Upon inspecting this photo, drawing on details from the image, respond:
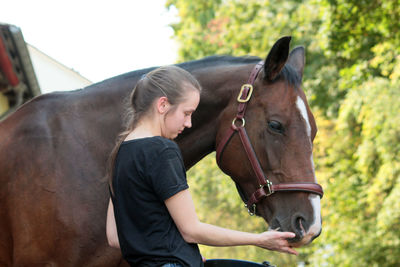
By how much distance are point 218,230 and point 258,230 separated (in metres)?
18.2

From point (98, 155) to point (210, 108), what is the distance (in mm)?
863

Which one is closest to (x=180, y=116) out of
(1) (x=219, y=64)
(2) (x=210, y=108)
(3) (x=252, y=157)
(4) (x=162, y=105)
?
(4) (x=162, y=105)

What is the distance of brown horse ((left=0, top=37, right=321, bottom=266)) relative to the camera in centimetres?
310

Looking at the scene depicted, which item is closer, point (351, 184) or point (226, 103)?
point (226, 103)

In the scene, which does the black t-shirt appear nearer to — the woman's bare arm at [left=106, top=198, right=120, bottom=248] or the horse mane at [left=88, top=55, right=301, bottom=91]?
the woman's bare arm at [left=106, top=198, right=120, bottom=248]

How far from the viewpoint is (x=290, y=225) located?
10.0 feet

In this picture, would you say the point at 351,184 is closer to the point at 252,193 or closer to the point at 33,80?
the point at 33,80

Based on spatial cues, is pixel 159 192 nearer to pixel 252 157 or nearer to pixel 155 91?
pixel 155 91

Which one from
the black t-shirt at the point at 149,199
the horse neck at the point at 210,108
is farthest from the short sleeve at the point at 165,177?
the horse neck at the point at 210,108

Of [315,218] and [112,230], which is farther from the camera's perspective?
[315,218]

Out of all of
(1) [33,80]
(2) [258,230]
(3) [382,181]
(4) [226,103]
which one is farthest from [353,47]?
(2) [258,230]

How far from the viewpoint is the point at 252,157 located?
3.32 metres

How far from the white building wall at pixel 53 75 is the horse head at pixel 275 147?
1061 centimetres

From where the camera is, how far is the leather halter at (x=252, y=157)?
10.3ft
